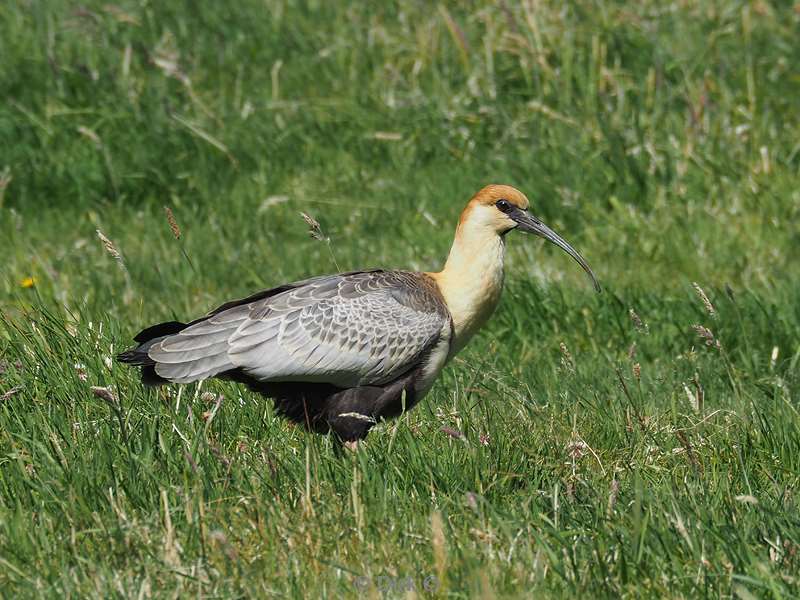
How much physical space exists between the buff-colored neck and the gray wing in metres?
0.10

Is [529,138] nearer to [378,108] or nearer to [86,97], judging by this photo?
[378,108]

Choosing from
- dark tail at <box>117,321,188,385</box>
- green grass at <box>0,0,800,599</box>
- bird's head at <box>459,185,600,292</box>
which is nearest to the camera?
green grass at <box>0,0,800,599</box>

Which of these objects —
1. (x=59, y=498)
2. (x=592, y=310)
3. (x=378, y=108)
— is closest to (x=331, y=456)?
(x=59, y=498)

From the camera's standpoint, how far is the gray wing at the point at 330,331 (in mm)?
5109

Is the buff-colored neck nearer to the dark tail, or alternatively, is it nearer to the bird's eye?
the bird's eye

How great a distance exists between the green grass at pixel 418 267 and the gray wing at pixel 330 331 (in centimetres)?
21

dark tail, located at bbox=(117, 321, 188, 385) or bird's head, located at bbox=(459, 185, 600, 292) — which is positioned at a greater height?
bird's head, located at bbox=(459, 185, 600, 292)

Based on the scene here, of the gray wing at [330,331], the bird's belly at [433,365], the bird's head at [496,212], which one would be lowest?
the bird's belly at [433,365]

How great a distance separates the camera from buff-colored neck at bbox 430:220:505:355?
18.0 feet

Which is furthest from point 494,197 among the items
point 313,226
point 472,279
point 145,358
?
point 145,358

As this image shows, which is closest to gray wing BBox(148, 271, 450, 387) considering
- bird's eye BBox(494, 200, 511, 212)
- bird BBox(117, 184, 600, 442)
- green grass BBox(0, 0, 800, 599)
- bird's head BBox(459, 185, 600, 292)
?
bird BBox(117, 184, 600, 442)

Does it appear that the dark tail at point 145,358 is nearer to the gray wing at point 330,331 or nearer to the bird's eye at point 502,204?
the gray wing at point 330,331

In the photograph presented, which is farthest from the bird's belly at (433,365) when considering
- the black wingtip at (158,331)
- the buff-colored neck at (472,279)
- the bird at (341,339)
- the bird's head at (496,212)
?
the black wingtip at (158,331)

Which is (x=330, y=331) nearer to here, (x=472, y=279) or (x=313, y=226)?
(x=313, y=226)
